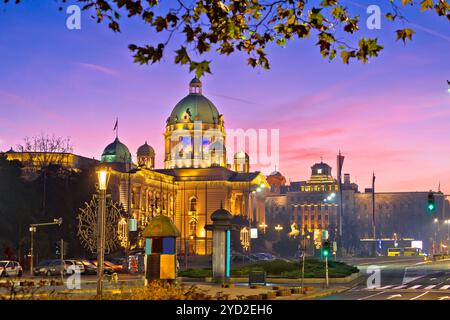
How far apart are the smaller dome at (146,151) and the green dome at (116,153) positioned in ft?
43.8

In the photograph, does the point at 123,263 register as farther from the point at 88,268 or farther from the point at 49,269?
the point at 49,269

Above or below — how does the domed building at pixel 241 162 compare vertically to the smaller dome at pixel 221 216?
above

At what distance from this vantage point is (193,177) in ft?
550

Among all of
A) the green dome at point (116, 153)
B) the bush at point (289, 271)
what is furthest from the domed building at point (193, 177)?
the bush at point (289, 271)

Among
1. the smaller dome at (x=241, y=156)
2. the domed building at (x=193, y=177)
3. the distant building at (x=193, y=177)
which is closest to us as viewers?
the distant building at (x=193, y=177)

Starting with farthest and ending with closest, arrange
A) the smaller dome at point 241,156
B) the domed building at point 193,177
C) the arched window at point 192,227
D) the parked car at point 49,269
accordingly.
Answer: the smaller dome at point 241,156 → the arched window at point 192,227 → the domed building at point 193,177 → the parked car at point 49,269

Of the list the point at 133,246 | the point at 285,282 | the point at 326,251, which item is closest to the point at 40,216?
the point at 133,246

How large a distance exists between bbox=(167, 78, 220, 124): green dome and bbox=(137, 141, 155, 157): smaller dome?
716cm

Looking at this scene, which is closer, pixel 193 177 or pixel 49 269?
pixel 49 269

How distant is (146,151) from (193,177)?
14711mm

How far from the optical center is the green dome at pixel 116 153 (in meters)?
157

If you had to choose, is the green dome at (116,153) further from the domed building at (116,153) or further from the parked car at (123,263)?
the parked car at (123,263)

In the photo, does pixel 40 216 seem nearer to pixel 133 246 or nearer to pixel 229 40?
pixel 133 246

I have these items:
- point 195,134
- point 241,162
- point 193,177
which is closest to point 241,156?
point 241,162
